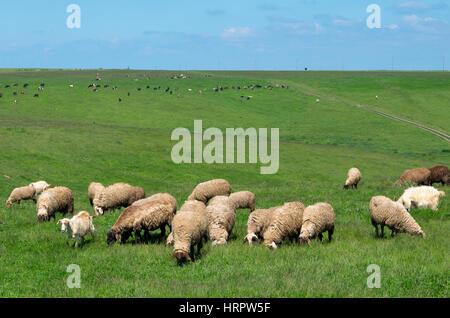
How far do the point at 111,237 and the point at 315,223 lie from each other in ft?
22.8

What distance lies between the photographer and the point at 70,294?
35.2ft

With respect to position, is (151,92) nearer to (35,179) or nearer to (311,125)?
(311,125)

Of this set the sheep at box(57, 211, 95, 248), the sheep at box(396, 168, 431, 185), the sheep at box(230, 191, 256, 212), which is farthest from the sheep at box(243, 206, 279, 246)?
the sheep at box(396, 168, 431, 185)

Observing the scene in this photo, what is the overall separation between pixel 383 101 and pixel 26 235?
92.9 metres

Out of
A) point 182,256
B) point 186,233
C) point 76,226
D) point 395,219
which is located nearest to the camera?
point 182,256

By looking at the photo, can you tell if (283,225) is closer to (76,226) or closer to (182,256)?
(182,256)

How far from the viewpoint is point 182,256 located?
13.4 m

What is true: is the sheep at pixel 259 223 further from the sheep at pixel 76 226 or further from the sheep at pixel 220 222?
the sheep at pixel 76 226

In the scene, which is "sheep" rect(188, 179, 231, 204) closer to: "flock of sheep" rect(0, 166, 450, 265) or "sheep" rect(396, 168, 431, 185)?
"flock of sheep" rect(0, 166, 450, 265)

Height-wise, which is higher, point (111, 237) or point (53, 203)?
point (53, 203)

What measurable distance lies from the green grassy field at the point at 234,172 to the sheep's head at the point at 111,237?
1.35 ft

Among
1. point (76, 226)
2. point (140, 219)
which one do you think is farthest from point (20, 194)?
point (140, 219)

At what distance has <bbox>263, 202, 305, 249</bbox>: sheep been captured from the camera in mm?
16141

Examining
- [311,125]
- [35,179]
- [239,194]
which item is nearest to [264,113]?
[311,125]
